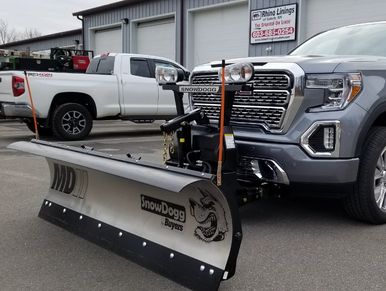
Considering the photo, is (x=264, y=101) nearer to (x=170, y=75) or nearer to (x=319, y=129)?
(x=319, y=129)

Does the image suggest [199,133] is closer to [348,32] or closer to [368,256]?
[368,256]

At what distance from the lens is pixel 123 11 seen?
71.6 ft

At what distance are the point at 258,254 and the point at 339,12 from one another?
1136 centimetres

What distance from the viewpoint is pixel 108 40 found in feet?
77.2

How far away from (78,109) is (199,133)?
279 inches

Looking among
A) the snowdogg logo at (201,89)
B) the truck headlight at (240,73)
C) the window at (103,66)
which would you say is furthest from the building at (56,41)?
the truck headlight at (240,73)

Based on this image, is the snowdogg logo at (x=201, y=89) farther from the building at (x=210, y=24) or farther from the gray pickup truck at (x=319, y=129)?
the building at (x=210, y=24)

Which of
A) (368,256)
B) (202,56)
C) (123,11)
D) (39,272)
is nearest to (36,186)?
(39,272)

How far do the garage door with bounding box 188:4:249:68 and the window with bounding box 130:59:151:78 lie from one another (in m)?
5.59

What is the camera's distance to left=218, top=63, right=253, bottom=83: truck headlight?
3.36 m

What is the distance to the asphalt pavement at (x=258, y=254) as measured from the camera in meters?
3.25

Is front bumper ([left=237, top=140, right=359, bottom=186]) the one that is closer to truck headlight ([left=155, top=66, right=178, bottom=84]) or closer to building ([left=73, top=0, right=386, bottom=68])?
truck headlight ([left=155, top=66, right=178, bottom=84])

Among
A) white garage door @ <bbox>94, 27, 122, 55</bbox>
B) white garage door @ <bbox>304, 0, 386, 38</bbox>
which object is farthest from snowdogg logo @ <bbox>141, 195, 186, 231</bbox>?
white garage door @ <bbox>94, 27, 122, 55</bbox>

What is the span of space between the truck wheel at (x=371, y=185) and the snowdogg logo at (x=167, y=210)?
68.7 inches
